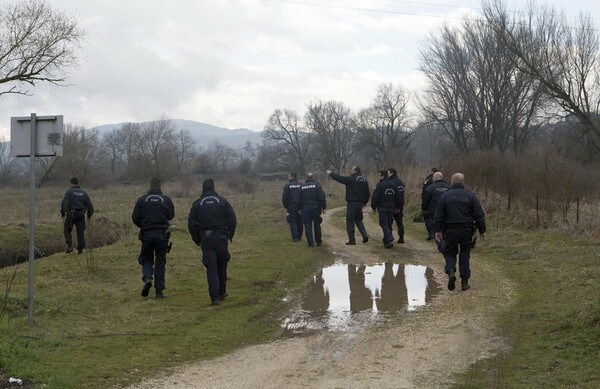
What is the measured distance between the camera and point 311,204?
1689 centimetres

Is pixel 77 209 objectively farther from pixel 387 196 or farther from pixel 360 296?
pixel 360 296

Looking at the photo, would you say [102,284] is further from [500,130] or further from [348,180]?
[500,130]

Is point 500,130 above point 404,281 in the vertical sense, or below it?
above

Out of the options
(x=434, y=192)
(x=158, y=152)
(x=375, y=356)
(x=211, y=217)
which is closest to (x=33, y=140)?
(x=211, y=217)

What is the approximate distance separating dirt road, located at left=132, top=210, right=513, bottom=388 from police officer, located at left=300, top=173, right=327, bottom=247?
732cm

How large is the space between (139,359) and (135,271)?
256 inches

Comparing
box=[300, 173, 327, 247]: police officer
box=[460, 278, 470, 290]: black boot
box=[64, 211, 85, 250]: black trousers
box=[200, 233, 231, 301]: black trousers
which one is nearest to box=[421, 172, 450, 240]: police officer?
box=[300, 173, 327, 247]: police officer

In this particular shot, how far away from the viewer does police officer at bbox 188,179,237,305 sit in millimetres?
10180

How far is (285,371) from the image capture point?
260 inches

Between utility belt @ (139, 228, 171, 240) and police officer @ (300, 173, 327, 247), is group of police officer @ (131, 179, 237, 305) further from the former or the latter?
police officer @ (300, 173, 327, 247)

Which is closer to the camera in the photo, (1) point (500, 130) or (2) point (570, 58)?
(2) point (570, 58)

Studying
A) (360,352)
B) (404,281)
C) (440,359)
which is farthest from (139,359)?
(404,281)

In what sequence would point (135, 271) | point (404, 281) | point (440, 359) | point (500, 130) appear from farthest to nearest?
point (500, 130) → point (135, 271) → point (404, 281) → point (440, 359)

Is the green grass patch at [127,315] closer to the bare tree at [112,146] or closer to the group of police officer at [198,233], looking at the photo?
the group of police officer at [198,233]
